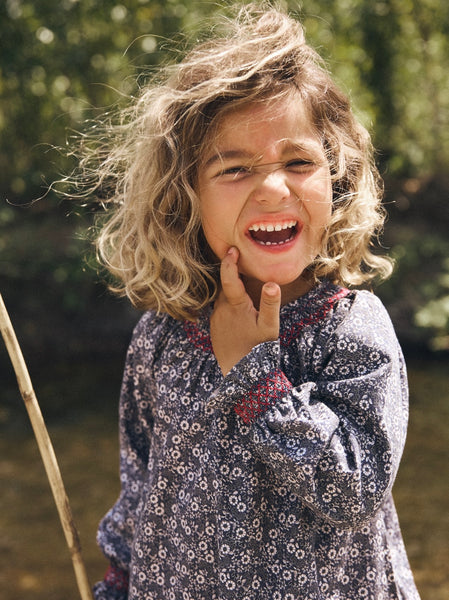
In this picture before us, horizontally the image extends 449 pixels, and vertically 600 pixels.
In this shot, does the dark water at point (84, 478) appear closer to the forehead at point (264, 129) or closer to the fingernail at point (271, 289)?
the fingernail at point (271, 289)

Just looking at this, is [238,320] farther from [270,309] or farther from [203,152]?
[203,152]

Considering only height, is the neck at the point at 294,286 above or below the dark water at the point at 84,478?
above

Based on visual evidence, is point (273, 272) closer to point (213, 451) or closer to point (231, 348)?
point (231, 348)

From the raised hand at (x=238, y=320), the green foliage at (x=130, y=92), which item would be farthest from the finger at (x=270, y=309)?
the green foliage at (x=130, y=92)

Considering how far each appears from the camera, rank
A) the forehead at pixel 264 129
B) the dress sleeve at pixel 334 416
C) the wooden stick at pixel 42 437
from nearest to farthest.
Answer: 1. the dress sleeve at pixel 334 416
2. the forehead at pixel 264 129
3. the wooden stick at pixel 42 437

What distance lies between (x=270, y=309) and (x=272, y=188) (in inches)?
8.4

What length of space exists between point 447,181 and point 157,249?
476 centimetres

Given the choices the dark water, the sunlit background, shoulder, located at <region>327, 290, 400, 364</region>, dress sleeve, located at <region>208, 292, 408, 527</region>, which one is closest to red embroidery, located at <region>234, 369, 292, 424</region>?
dress sleeve, located at <region>208, 292, 408, 527</region>

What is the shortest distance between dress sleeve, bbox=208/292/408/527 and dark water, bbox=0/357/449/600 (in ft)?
7.14

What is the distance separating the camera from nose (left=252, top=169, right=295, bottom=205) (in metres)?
1.19

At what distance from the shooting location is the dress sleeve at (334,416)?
1.09 meters

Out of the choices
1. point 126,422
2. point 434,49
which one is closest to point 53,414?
point 126,422

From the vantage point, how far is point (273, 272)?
124 centimetres

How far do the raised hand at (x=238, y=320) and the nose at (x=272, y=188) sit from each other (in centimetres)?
12
